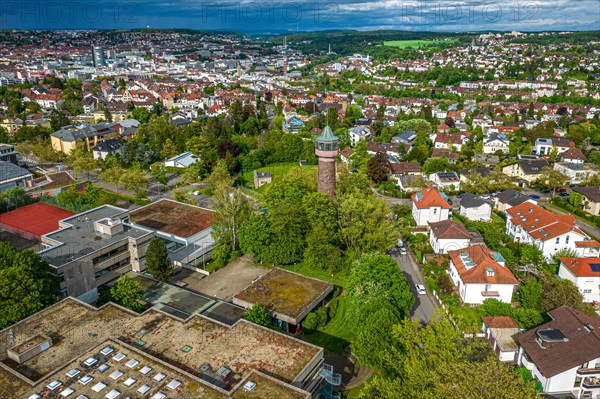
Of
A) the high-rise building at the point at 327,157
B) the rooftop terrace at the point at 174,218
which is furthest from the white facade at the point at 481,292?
the rooftop terrace at the point at 174,218

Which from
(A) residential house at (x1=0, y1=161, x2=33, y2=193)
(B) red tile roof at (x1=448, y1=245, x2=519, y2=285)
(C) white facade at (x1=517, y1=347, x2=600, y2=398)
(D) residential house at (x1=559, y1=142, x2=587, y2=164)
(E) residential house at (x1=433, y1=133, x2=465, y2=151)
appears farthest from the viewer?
(E) residential house at (x1=433, y1=133, x2=465, y2=151)

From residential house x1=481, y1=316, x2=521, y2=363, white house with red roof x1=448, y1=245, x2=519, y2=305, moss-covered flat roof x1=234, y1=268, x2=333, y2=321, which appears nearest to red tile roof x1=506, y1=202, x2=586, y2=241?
white house with red roof x1=448, y1=245, x2=519, y2=305

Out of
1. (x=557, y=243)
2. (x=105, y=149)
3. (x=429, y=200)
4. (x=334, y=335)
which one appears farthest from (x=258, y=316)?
(x=105, y=149)

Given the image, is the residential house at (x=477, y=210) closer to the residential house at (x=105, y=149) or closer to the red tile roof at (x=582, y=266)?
the red tile roof at (x=582, y=266)

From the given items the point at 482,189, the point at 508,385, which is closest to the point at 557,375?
the point at 508,385

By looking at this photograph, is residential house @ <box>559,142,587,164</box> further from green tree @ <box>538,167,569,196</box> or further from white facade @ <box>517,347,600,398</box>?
white facade @ <box>517,347,600,398</box>
